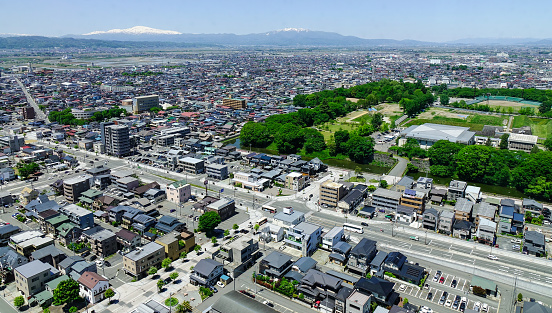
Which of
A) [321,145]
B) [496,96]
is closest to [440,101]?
[496,96]

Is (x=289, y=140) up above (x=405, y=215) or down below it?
above

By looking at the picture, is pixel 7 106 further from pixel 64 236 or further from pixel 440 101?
pixel 440 101

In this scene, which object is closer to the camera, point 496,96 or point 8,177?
point 8,177

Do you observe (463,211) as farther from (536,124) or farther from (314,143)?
(536,124)

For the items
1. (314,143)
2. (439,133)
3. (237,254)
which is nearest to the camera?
(237,254)

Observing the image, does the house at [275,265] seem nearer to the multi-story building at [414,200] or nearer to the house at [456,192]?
the multi-story building at [414,200]

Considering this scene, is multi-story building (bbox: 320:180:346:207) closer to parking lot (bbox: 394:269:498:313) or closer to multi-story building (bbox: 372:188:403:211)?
multi-story building (bbox: 372:188:403:211)

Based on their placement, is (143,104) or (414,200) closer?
(414,200)

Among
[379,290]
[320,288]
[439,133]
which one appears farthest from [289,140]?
[379,290]
